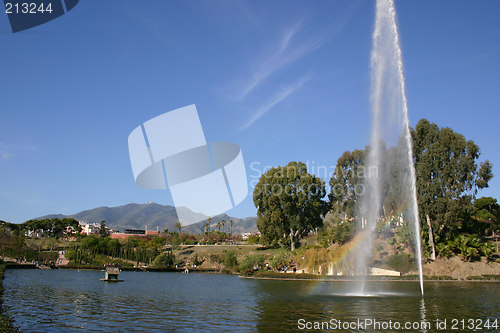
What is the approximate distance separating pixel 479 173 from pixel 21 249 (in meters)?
90.9

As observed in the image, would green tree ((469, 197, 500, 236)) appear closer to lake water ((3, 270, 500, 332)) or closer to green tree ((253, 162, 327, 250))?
green tree ((253, 162, 327, 250))

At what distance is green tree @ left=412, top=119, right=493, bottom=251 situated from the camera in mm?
47438

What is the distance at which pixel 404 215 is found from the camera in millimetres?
51469

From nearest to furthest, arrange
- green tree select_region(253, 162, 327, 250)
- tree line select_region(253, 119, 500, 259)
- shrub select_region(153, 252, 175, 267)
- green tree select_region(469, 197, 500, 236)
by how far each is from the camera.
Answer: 1. tree line select_region(253, 119, 500, 259)
2. green tree select_region(469, 197, 500, 236)
3. green tree select_region(253, 162, 327, 250)
4. shrub select_region(153, 252, 175, 267)

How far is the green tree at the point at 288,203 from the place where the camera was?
70875 millimetres

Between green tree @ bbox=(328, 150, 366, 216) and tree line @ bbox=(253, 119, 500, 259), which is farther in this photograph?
green tree @ bbox=(328, 150, 366, 216)

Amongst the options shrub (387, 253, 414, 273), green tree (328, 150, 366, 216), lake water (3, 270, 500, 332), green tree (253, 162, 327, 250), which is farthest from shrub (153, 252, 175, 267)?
lake water (3, 270, 500, 332)

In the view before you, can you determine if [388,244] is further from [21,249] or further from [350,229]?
[21,249]

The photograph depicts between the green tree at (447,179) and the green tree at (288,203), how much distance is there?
83.3 feet

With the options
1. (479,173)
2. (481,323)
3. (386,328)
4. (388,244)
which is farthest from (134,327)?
(479,173)

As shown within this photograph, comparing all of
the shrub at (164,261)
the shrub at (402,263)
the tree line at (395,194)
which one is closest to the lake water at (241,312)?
the tree line at (395,194)

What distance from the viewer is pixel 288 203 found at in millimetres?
70125

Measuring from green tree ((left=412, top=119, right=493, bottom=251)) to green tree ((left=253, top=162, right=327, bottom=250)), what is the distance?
83.3ft

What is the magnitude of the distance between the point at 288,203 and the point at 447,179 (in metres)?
29.1
